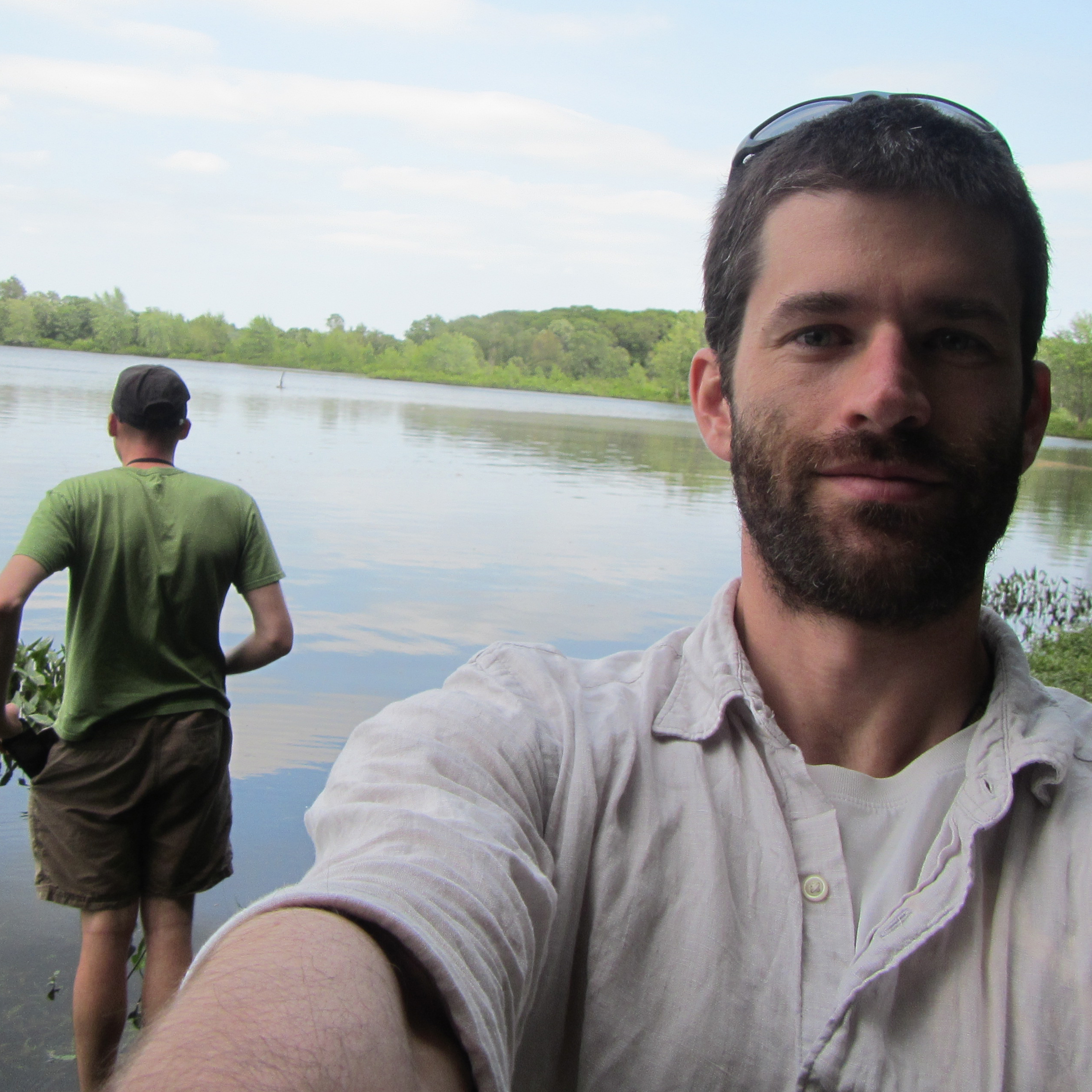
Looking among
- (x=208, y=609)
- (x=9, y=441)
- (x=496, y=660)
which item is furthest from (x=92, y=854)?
(x=9, y=441)

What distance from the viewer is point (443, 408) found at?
Result: 79.4 meters

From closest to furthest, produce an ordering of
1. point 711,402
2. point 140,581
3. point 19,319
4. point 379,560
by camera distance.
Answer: point 711,402 < point 140,581 < point 379,560 < point 19,319

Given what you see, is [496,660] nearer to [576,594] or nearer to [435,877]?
[435,877]

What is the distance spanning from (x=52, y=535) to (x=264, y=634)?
83 centimetres

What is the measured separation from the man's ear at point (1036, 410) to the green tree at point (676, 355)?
335 feet

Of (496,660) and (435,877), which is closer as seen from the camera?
(435,877)

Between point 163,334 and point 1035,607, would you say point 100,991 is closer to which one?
point 1035,607

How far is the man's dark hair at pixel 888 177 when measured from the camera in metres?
1.81

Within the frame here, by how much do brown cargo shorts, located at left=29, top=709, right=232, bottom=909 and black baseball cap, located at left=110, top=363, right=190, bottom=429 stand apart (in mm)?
1084

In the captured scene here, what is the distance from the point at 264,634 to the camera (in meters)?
3.99

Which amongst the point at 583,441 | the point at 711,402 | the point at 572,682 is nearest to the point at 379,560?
the point at 711,402

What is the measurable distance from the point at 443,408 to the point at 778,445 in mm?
78786

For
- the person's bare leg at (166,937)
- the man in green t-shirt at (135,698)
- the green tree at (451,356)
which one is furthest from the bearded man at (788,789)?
the green tree at (451,356)

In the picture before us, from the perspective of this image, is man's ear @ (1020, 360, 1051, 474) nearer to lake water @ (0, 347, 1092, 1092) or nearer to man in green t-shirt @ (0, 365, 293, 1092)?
man in green t-shirt @ (0, 365, 293, 1092)
